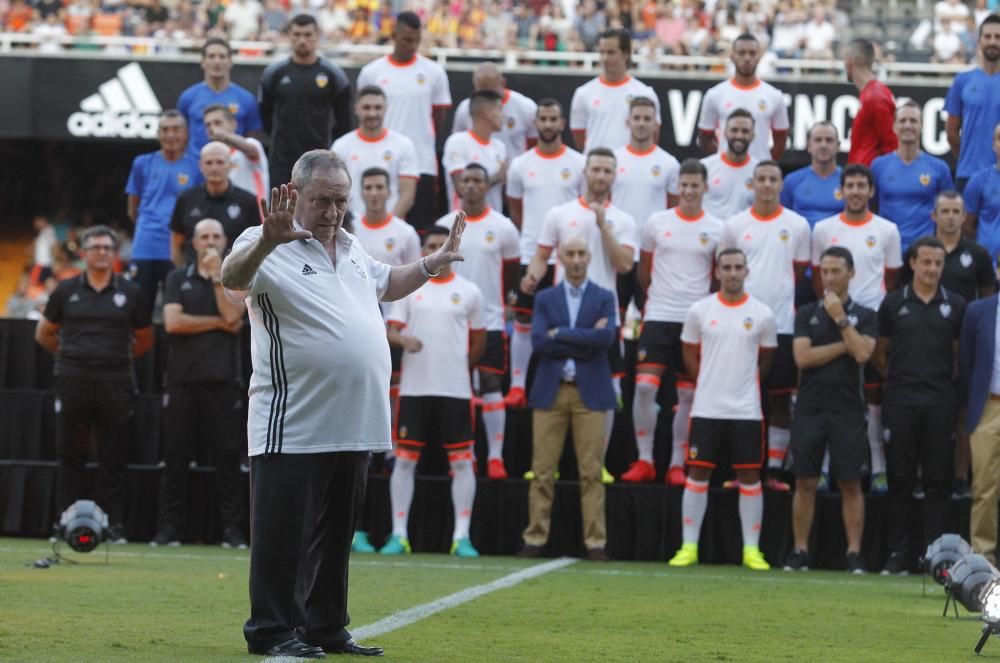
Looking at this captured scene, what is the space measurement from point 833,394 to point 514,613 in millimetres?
4391

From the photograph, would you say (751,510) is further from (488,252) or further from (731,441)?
(488,252)

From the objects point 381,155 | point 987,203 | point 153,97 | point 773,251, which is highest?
point 153,97

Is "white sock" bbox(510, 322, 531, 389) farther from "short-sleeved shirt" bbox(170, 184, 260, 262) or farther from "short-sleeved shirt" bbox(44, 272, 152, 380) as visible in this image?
"short-sleeved shirt" bbox(44, 272, 152, 380)

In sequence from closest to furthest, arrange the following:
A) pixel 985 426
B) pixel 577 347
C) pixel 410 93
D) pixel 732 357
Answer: pixel 985 426, pixel 732 357, pixel 577 347, pixel 410 93

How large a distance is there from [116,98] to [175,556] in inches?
455

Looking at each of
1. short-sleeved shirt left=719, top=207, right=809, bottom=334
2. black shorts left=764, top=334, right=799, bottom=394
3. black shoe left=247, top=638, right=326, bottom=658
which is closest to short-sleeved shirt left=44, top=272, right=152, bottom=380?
short-sleeved shirt left=719, top=207, right=809, bottom=334

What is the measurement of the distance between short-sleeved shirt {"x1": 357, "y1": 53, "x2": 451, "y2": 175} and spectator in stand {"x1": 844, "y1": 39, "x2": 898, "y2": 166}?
3595mm

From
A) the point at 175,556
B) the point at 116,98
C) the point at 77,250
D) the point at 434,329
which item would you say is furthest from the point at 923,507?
the point at 77,250

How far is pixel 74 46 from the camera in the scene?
22891mm

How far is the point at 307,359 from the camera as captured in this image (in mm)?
6426

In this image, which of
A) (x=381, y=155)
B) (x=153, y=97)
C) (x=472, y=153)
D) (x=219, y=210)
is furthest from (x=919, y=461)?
(x=153, y=97)

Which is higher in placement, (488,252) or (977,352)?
(488,252)

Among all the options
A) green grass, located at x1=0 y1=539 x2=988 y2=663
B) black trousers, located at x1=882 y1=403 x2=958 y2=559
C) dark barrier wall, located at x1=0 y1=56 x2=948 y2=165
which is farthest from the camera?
dark barrier wall, located at x1=0 y1=56 x2=948 y2=165

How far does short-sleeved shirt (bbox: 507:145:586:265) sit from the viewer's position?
549 inches
